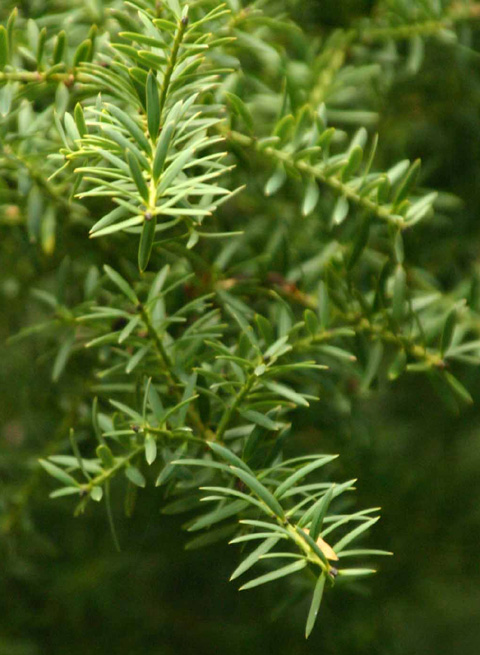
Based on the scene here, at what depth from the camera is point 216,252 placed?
58 cm

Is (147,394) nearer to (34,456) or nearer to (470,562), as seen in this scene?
(34,456)

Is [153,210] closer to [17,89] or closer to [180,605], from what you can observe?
[17,89]

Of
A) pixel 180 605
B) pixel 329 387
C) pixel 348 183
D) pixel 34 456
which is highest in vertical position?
pixel 348 183

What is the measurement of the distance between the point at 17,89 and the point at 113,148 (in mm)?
130

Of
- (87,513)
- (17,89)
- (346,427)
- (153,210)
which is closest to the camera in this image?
(153,210)

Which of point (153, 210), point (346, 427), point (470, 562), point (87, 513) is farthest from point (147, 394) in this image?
point (470, 562)

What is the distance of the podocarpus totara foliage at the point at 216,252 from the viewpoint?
0.37 meters

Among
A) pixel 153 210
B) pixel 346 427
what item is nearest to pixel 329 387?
pixel 346 427

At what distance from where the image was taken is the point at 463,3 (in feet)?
2.09

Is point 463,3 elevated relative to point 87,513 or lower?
elevated

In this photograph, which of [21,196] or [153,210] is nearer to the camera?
[153,210]

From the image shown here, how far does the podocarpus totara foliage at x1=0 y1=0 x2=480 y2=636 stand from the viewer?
0.37 meters

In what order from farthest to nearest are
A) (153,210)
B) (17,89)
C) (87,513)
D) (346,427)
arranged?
(87,513), (346,427), (17,89), (153,210)

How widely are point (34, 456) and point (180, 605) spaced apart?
239 mm
